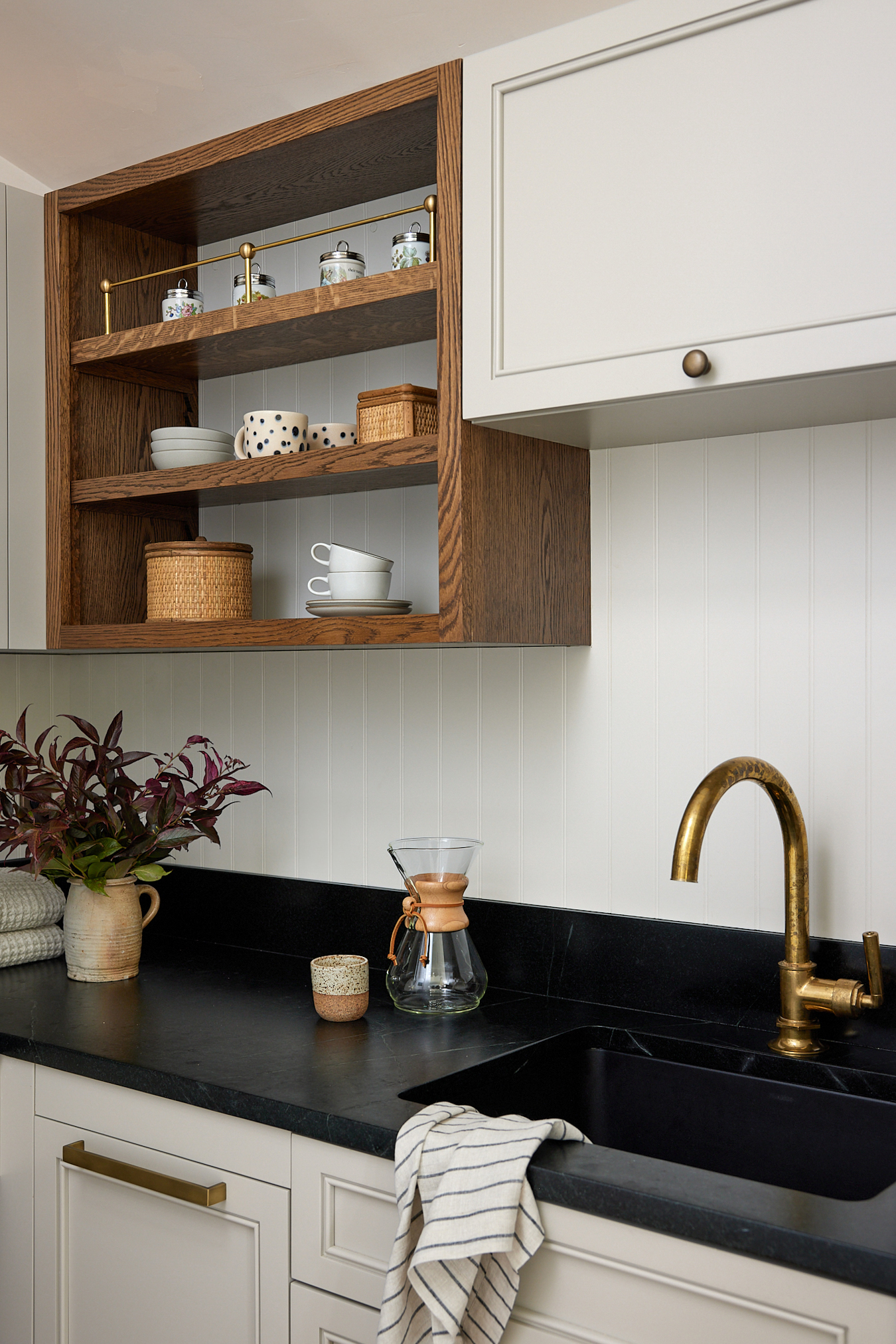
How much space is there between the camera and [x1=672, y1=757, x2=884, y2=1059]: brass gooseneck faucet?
1461mm

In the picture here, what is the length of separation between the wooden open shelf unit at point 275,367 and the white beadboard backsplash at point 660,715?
0.38ft

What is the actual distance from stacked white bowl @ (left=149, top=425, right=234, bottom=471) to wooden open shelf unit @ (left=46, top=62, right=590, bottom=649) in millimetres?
62

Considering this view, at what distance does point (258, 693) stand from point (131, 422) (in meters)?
0.55

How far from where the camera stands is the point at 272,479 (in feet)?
5.86

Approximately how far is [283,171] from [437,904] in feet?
3.81

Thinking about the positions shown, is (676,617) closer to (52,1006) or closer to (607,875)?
(607,875)

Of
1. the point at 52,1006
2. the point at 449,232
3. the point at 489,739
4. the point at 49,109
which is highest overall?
the point at 49,109

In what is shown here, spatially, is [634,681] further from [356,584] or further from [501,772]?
[356,584]

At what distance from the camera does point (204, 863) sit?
7.61 feet

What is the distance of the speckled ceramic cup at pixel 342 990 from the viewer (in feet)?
5.48

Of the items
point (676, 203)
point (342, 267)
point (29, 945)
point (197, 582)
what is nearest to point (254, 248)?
point (342, 267)

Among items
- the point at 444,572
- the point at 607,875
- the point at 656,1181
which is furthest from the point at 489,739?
the point at 656,1181

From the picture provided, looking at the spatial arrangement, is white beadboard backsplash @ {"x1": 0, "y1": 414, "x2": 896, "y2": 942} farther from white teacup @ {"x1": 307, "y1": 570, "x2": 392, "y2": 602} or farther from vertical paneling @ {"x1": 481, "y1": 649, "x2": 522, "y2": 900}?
white teacup @ {"x1": 307, "y1": 570, "x2": 392, "y2": 602}

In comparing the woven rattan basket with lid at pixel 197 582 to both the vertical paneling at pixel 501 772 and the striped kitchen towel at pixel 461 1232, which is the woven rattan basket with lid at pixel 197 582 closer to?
the vertical paneling at pixel 501 772
